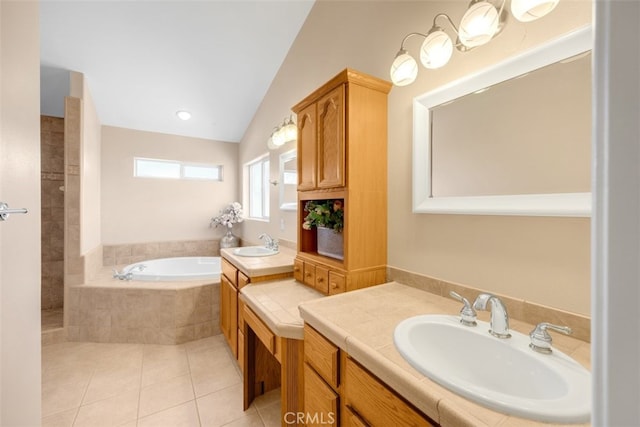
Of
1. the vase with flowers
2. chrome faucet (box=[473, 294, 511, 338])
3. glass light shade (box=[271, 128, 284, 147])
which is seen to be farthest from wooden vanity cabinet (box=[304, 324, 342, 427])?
the vase with flowers

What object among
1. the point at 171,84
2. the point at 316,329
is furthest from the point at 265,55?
the point at 316,329

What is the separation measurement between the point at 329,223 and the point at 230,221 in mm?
2584

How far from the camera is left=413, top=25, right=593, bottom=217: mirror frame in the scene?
0.87 meters

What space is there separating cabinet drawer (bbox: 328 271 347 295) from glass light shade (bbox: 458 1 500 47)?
3.90ft

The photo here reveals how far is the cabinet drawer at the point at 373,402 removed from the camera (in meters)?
0.67

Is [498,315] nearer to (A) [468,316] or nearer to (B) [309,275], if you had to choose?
(A) [468,316]

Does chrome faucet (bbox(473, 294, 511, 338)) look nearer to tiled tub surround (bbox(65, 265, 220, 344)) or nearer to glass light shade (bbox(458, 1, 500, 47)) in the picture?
glass light shade (bbox(458, 1, 500, 47))

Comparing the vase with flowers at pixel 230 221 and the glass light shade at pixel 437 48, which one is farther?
the vase with flowers at pixel 230 221

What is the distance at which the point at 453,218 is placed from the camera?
48.7 inches

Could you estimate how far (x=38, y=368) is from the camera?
1153 mm

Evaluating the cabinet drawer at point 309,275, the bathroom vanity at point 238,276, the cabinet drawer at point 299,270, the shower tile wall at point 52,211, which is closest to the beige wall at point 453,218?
the cabinet drawer at point 309,275

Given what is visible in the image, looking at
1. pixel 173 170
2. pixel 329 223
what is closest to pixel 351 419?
pixel 329 223

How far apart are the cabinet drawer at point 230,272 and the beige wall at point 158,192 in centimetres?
179

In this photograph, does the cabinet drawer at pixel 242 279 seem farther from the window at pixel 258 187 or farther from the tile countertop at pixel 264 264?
the window at pixel 258 187
